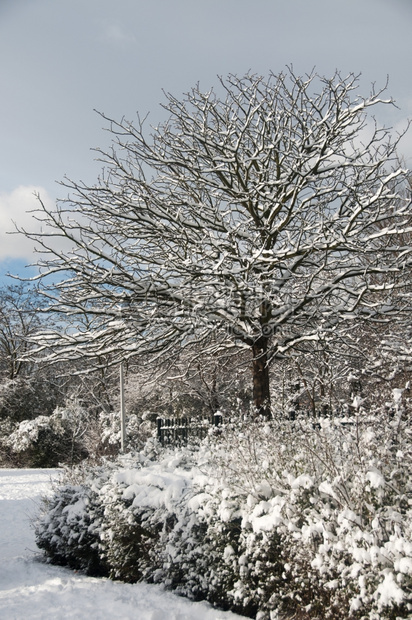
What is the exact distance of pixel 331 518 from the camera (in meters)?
3.63

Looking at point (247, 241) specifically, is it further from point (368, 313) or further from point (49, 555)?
point (49, 555)

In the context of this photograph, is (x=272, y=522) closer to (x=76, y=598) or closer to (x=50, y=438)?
(x=76, y=598)

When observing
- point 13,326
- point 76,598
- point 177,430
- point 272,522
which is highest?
point 13,326

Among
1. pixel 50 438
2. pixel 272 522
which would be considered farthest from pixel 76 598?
pixel 50 438

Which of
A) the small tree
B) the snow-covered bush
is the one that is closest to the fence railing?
the small tree

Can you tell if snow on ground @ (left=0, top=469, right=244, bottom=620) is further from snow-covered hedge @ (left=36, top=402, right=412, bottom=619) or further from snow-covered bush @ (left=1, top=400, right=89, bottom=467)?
snow-covered bush @ (left=1, top=400, right=89, bottom=467)

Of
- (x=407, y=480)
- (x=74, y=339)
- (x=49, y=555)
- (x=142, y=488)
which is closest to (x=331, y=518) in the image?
(x=407, y=480)

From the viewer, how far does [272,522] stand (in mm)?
3875

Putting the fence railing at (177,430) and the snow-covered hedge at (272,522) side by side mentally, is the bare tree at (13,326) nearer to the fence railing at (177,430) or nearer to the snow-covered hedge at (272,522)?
the fence railing at (177,430)

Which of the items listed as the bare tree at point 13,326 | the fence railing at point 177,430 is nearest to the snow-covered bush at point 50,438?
the bare tree at point 13,326

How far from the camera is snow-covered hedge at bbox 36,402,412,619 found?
336 cm

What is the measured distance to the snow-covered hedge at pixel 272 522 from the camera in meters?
3.36

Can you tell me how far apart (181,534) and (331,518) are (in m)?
1.96

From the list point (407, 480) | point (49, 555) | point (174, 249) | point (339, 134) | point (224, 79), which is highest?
point (224, 79)
